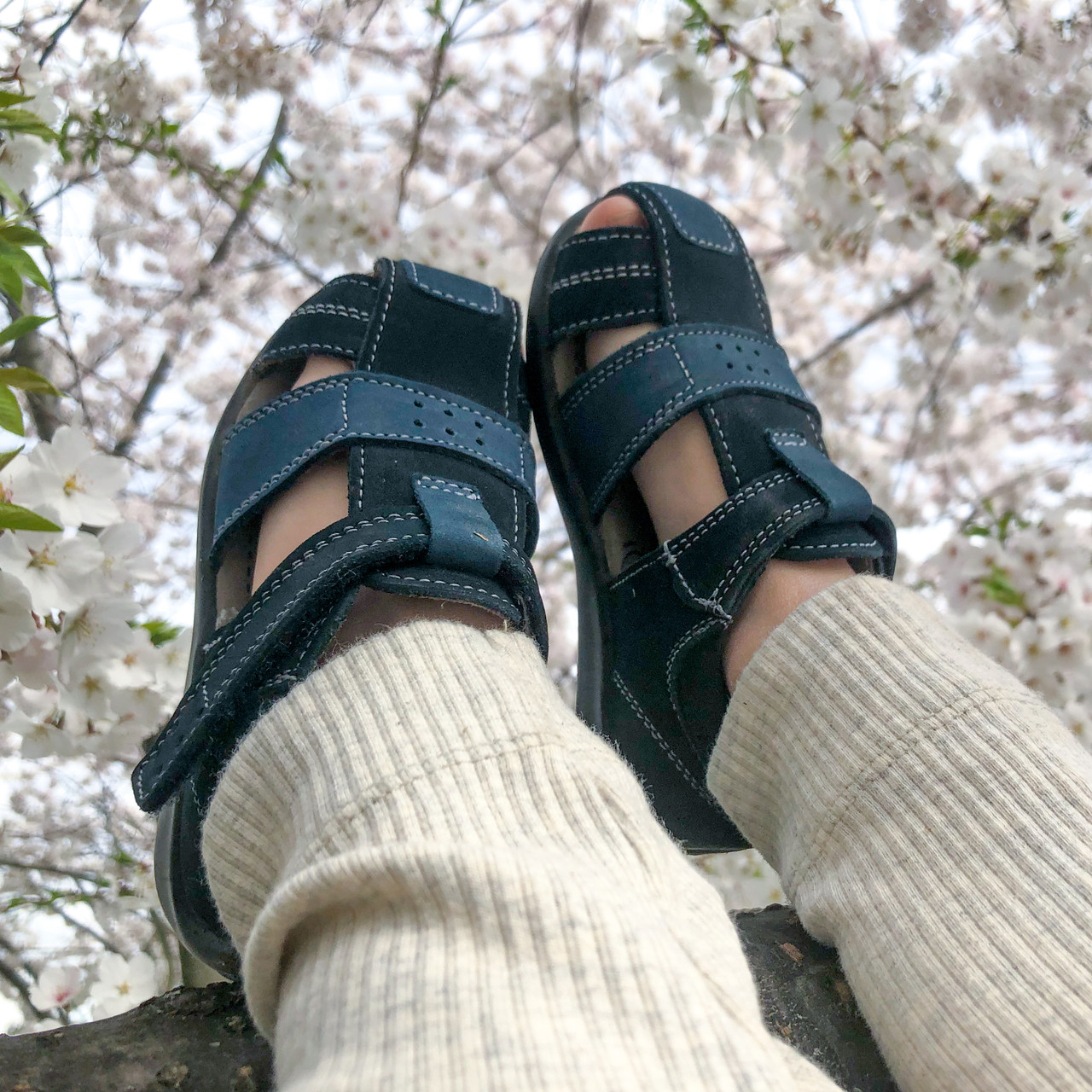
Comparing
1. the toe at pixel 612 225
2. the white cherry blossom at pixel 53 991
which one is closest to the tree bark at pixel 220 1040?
the toe at pixel 612 225

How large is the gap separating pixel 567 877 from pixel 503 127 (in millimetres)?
2411

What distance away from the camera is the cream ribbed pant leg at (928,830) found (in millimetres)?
515

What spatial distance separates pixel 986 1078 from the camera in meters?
0.50

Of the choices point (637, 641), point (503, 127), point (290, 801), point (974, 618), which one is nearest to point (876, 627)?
point (637, 641)

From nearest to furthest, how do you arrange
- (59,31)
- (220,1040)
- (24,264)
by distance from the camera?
(220,1040), (24,264), (59,31)

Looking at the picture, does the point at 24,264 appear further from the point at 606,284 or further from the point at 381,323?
the point at 606,284

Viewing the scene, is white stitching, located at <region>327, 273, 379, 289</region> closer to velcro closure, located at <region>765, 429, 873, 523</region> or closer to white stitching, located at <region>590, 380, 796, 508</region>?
white stitching, located at <region>590, 380, 796, 508</region>

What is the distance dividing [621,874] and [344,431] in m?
0.55

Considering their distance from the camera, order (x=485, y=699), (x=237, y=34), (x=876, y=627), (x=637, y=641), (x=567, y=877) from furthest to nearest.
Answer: (x=237, y=34) < (x=637, y=641) < (x=876, y=627) < (x=485, y=699) < (x=567, y=877)

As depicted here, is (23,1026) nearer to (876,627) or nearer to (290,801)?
(290,801)

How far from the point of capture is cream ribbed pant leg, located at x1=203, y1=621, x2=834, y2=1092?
389 mm

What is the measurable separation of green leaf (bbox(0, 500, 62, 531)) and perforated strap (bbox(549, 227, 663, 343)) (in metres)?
0.70

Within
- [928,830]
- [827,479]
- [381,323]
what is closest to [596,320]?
[381,323]

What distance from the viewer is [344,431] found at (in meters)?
0.88
